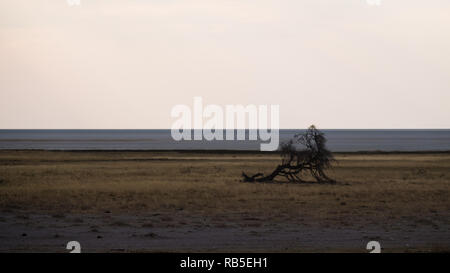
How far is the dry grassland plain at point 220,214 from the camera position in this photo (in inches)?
633

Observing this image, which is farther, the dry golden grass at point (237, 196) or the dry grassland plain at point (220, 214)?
the dry golden grass at point (237, 196)

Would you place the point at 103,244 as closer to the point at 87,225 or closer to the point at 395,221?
the point at 87,225

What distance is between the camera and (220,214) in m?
21.7

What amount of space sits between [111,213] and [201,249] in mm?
7821

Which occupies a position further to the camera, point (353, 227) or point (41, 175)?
point (41, 175)

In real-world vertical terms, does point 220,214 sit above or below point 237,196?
below

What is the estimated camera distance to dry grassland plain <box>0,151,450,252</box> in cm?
1608

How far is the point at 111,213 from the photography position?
867 inches

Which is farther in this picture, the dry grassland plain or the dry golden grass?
the dry golden grass

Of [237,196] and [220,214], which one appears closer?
[220,214]

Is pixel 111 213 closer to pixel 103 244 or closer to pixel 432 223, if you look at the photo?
pixel 103 244
